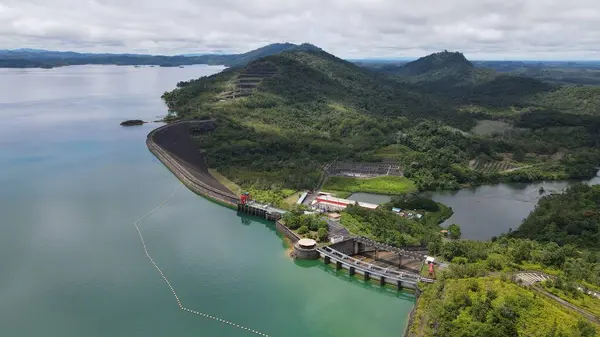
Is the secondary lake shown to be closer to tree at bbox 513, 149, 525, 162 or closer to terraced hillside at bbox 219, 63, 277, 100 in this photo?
tree at bbox 513, 149, 525, 162

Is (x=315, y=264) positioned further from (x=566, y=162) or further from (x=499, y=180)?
(x=566, y=162)

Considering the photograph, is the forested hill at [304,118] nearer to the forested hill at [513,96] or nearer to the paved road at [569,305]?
the forested hill at [513,96]

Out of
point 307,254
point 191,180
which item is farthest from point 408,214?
point 191,180

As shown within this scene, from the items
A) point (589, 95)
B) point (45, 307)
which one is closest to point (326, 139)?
point (45, 307)

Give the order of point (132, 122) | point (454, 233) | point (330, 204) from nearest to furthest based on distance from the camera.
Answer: point (454, 233) → point (330, 204) → point (132, 122)

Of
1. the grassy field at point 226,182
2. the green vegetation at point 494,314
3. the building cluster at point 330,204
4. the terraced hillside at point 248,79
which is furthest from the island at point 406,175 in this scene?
the terraced hillside at point 248,79

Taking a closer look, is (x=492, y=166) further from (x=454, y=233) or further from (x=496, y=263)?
(x=496, y=263)
